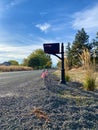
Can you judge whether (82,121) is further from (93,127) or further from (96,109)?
(96,109)

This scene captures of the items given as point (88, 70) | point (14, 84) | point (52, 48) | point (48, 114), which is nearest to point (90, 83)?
point (88, 70)

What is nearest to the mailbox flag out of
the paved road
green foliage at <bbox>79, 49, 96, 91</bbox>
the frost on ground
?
the paved road

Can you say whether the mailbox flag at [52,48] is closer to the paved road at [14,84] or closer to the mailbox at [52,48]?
the mailbox at [52,48]

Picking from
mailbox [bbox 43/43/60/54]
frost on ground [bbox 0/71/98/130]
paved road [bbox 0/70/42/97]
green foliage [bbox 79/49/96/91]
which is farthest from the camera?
mailbox [bbox 43/43/60/54]

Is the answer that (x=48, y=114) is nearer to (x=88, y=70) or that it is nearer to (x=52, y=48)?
(x=88, y=70)

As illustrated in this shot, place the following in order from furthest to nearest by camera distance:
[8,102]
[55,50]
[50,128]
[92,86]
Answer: [55,50]
[92,86]
[8,102]
[50,128]

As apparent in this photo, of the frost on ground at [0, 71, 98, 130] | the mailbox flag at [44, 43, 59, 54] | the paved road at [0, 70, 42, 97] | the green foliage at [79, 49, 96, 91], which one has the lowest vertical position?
the frost on ground at [0, 71, 98, 130]

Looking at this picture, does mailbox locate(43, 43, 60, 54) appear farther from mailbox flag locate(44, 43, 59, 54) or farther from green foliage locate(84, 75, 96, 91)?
green foliage locate(84, 75, 96, 91)

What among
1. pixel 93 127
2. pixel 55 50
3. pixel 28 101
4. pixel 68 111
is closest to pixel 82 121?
pixel 93 127

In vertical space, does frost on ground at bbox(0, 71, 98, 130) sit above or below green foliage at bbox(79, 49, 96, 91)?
below

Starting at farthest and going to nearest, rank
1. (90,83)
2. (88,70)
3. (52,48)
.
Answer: (52,48) < (90,83) < (88,70)

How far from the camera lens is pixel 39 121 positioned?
202 inches

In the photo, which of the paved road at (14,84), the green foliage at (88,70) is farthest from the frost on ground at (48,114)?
the green foliage at (88,70)

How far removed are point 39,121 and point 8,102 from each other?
196 cm
